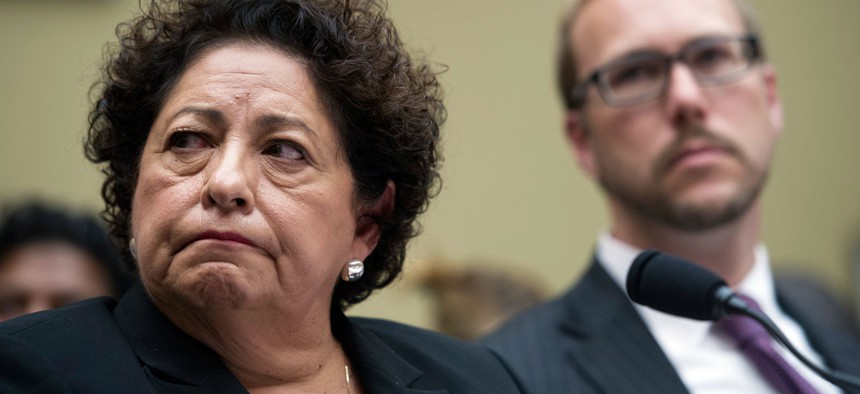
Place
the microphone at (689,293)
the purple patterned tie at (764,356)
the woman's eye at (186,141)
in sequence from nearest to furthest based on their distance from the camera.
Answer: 1. the woman's eye at (186,141)
2. the microphone at (689,293)
3. the purple patterned tie at (764,356)

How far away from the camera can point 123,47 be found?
97.8 inches

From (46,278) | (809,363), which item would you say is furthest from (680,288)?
(46,278)

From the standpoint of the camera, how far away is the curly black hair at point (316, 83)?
2.35 m

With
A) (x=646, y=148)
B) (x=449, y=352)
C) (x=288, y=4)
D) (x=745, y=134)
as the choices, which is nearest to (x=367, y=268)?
(x=449, y=352)

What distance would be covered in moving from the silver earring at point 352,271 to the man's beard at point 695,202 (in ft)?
3.98

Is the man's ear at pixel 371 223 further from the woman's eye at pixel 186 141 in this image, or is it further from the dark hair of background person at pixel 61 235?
the dark hair of background person at pixel 61 235

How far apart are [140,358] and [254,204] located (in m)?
0.35

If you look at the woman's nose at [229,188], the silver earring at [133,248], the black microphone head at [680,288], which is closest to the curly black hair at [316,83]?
the silver earring at [133,248]

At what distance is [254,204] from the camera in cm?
212

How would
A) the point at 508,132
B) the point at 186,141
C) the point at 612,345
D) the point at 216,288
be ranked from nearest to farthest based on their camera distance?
the point at 216,288 < the point at 186,141 < the point at 612,345 < the point at 508,132

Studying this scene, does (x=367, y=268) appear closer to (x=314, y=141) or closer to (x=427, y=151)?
(x=427, y=151)

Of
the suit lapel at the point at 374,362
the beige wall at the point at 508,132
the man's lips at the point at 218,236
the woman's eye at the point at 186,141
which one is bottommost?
the beige wall at the point at 508,132

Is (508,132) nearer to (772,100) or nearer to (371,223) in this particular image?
(772,100)

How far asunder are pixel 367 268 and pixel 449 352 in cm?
28
